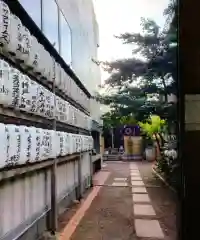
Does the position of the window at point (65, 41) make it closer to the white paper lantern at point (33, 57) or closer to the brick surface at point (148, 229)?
the white paper lantern at point (33, 57)

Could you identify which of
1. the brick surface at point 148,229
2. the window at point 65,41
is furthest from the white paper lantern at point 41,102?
the window at point 65,41

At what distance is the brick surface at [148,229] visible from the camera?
14.0ft

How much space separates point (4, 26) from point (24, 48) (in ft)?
1.81

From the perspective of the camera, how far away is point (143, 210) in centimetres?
591

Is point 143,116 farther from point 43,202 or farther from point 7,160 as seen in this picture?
point 7,160

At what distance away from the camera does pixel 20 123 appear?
10.5 feet

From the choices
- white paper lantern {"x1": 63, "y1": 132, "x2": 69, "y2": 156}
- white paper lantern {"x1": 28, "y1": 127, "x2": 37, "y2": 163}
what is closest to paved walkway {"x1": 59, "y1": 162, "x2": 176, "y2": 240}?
white paper lantern {"x1": 63, "y1": 132, "x2": 69, "y2": 156}

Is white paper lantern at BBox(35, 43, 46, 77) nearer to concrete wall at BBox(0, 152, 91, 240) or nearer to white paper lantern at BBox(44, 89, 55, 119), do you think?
white paper lantern at BBox(44, 89, 55, 119)

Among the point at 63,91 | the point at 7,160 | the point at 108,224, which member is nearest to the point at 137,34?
the point at 63,91

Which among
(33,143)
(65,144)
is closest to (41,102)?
(33,143)

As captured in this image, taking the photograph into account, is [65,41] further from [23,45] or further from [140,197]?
[23,45]

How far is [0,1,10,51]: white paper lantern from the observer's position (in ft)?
8.09

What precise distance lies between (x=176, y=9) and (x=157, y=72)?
5.82m

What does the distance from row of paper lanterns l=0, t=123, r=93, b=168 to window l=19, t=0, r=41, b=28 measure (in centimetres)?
107
